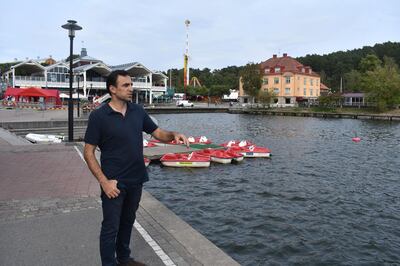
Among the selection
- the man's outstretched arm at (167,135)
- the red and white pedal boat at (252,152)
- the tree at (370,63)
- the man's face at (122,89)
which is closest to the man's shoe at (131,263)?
the man's outstretched arm at (167,135)

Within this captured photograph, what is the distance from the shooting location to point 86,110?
4062 cm

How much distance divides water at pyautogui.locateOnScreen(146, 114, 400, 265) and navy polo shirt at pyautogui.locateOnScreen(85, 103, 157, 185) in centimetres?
413

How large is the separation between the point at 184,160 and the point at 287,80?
74.8m

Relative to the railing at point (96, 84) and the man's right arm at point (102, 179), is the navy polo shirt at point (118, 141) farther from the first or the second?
the railing at point (96, 84)

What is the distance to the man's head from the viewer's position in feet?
13.3

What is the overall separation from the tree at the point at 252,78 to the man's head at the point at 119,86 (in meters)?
79.9

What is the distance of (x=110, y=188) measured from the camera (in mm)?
3844

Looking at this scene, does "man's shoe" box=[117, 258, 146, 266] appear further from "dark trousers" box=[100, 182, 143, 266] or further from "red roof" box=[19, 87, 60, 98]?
"red roof" box=[19, 87, 60, 98]

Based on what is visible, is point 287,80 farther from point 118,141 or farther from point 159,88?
point 118,141

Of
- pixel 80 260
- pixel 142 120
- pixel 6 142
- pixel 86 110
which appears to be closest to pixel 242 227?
pixel 80 260

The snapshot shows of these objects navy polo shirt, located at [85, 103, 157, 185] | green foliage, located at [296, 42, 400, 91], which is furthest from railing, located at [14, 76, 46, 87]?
green foliage, located at [296, 42, 400, 91]

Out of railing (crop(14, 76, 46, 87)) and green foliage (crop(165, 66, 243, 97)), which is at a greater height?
green foliage (crop(165, 66, 243, 97))

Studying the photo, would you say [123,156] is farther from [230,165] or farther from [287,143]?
[287,143]

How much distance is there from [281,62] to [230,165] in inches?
3039
